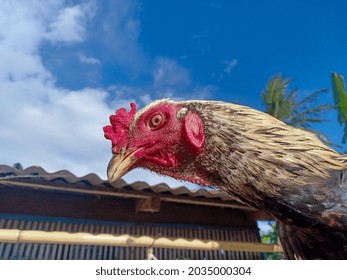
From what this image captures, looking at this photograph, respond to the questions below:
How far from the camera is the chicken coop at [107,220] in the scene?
328 cm

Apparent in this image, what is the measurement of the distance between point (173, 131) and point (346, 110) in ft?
23.4

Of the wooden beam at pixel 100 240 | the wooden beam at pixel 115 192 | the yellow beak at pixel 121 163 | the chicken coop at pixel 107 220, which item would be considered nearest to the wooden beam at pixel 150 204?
the chicken coop at pixel 107 220

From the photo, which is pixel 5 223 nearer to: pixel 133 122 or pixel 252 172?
pixel 133 122

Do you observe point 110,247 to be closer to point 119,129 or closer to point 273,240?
point 119,129

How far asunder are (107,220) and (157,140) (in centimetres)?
306

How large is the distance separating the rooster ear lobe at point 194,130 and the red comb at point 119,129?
1.39 ft

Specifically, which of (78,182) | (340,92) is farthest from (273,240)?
(78,182)

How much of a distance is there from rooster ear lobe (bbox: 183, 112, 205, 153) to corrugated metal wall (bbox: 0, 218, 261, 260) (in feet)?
10.4

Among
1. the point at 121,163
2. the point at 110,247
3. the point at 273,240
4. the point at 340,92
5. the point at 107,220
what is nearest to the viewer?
the point at 121,163

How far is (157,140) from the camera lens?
5.77 feet

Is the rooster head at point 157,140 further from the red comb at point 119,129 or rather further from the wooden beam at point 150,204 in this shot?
the wooden beam at point 150,204

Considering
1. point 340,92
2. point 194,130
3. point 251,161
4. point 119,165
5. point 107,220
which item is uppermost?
point 340,92

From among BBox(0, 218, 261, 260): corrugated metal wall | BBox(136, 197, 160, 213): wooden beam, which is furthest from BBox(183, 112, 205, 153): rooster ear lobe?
BBox(0, 218, 261, 260): corrugated metal wall
